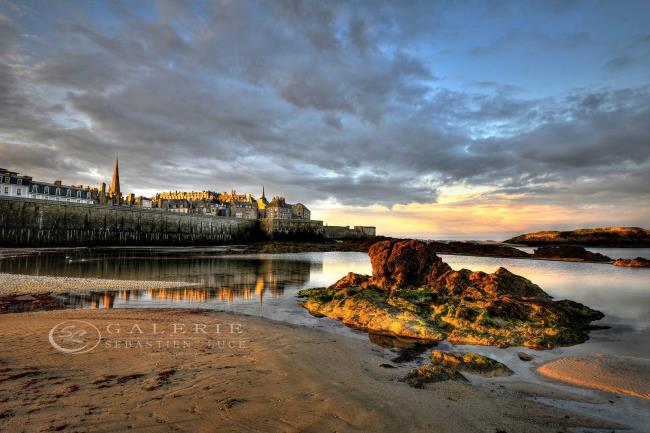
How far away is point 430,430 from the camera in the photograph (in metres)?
3.80

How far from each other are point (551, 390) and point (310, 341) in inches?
178

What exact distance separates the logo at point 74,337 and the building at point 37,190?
65498 mm

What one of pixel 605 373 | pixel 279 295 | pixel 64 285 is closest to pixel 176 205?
pixel 64 285

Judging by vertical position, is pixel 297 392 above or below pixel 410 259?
below

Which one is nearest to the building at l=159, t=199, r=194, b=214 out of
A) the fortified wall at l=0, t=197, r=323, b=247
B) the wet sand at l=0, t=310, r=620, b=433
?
the fortified wall at l=0, t=197, r=323, b=247

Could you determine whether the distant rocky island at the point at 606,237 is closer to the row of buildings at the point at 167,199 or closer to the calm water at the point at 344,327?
the calm water at the point at 344,327

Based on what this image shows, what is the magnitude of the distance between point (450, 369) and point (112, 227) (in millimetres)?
52399

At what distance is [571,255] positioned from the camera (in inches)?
1399

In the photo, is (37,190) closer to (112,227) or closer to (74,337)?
(112,227)

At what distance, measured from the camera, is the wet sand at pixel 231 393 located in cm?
373

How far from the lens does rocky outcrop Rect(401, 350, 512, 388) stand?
210 inches

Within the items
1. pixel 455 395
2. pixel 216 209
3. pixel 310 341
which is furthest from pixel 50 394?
pixel 216 209

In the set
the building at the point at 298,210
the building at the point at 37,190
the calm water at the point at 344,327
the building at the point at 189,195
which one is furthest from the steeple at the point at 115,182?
the calm water at the point at 344,327

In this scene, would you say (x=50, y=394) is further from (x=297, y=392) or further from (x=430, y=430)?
(x=430, y=430)
